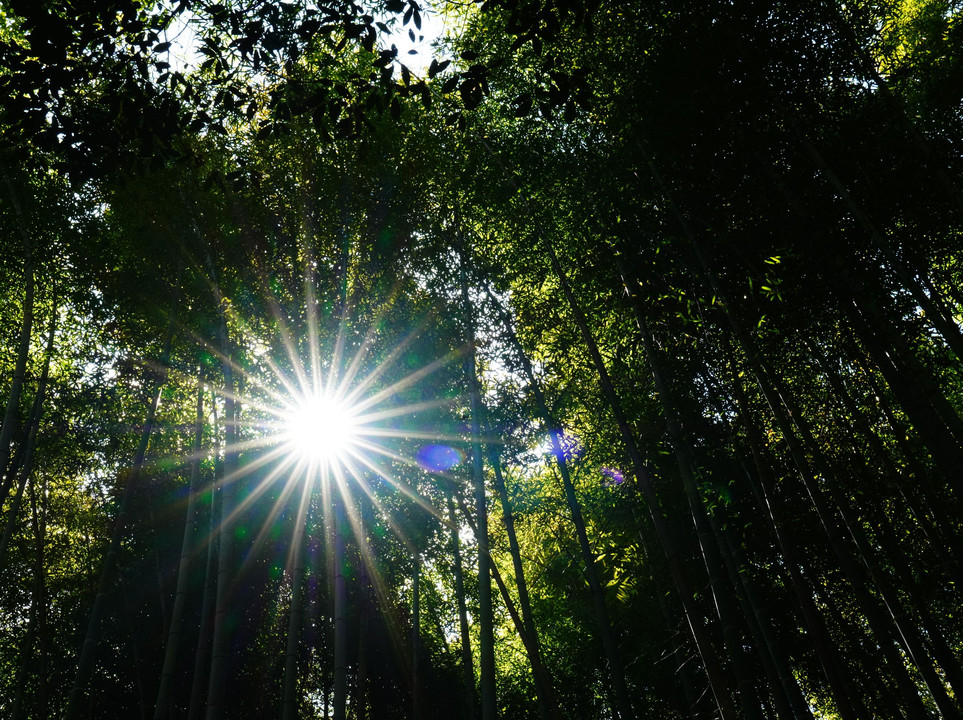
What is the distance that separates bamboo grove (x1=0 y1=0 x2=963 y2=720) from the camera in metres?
2.79

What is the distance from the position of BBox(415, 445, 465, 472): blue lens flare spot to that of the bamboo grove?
0.14ft

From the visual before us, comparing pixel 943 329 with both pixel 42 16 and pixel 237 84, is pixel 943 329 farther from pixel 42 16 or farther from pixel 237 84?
pixel 42 16

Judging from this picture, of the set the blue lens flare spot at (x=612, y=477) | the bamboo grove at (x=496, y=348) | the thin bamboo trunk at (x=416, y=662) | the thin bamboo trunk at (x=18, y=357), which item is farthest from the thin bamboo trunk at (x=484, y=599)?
the thin bamboo trunk at (x=18, y=357)

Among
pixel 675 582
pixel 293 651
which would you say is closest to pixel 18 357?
pixel 293 651

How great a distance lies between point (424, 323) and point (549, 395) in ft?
5.70

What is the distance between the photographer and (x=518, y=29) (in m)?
2.10

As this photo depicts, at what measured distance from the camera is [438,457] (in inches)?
274

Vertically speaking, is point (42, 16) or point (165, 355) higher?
point (165, 355)

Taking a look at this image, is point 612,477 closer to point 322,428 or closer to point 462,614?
point 322,428

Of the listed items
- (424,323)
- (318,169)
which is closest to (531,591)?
(424,323)

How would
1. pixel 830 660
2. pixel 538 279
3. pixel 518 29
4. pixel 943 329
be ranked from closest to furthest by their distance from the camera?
pixel 518 29
pixel 830 660
pixel 943 329
pixel 538 279

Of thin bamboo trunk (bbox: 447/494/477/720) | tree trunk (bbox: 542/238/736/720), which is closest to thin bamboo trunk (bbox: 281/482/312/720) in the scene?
tree trunk (bbox: 542/238/736/720)

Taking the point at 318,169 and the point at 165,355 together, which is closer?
the point at 318,169

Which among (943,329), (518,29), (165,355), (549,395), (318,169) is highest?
(318,169)
